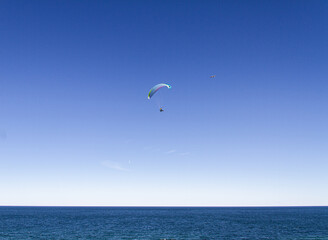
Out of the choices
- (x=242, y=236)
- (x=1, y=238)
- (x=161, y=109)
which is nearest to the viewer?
(x=161, y=109)

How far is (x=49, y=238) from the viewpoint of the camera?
45.2m

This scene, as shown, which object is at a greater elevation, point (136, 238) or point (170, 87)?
point (170, 87)

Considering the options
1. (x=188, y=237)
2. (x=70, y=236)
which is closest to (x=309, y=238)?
(x=188, y=237)

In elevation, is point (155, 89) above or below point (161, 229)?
above

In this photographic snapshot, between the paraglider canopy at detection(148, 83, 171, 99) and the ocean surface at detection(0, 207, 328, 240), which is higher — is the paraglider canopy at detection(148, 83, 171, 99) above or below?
above

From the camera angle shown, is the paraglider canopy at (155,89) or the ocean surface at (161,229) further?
the ocean surface at (161,229)

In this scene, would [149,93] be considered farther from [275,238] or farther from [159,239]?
[275,238]

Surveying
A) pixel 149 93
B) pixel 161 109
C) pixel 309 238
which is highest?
pixel 149 93

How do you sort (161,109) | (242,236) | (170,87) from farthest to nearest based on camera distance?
(242,236), (170,87), (161,109)

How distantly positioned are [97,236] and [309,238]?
40884 millimetres

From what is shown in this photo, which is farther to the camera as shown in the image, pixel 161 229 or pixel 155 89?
pixel 161 229

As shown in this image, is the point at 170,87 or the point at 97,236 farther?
the point at 97,236

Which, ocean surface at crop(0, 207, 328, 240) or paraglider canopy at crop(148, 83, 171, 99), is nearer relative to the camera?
paraglider canopy at crop(148, 83, 171, 99)

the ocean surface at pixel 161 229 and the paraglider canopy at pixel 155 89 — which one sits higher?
the paraglider canopy at pixel 155 89
